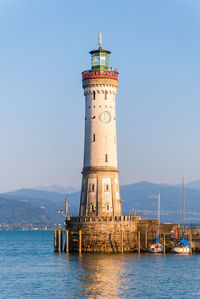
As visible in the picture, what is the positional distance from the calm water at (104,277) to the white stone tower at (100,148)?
978cm

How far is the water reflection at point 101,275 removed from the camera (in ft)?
219

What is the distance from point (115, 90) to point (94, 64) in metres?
6.07

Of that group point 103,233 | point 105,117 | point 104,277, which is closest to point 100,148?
point 105,117

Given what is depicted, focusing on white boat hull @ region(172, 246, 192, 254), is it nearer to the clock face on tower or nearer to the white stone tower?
the white stone tower

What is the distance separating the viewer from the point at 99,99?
104 metres

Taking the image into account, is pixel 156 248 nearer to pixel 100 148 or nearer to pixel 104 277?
pixel 100 148

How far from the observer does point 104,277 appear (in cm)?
7631

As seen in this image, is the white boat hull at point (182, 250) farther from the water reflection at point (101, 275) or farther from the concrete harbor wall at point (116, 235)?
the water reflection at point (101, 275)

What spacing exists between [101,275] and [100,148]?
30110 millimetres

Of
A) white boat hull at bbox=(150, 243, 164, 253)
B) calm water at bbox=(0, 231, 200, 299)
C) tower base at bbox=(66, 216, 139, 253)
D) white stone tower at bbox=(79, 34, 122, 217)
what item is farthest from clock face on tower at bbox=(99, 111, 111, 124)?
calm water at bbox=(0, 231, 200, 299)

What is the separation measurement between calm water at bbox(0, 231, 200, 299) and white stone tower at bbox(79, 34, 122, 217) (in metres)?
9.78

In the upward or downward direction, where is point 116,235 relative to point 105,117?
downward

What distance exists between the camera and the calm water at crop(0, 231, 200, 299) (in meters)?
67.1

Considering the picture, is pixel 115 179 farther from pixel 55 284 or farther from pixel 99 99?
pixel 55 284
